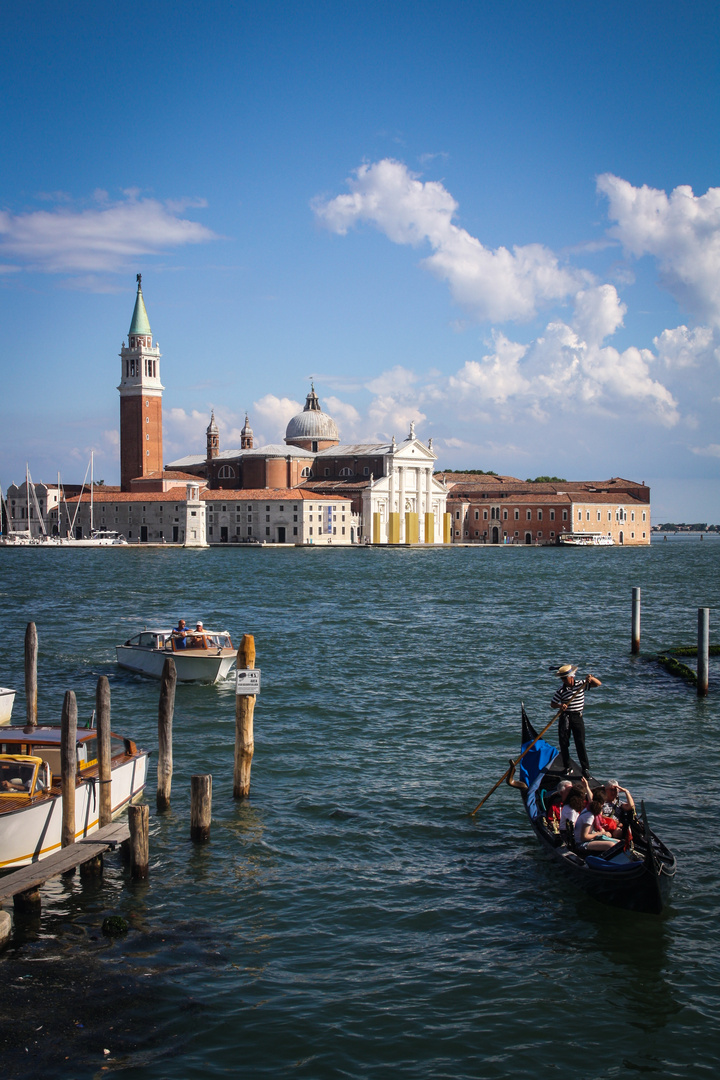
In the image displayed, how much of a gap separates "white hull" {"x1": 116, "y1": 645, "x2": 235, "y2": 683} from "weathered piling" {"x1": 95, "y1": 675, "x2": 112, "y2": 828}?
7207mm

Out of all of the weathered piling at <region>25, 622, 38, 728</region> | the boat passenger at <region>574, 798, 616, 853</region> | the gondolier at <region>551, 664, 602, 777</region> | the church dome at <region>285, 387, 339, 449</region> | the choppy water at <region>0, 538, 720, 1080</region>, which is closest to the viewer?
the choppy water at <region>0, 538, 720, 1080</region>

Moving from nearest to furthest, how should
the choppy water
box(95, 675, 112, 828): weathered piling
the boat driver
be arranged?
the choppy water, box(95, 675, 112, 828): weathered piling, the boat driver

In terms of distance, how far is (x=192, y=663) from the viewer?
15719 millimetres

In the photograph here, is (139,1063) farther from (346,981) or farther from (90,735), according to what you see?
(90,735)

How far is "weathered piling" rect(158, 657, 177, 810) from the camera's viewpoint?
29.3 ft

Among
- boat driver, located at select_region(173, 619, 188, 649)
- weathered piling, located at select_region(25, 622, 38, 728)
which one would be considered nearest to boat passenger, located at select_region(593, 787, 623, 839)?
weathered piling, located at select_region(25, 622, 38, 728)

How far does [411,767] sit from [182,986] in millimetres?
5028

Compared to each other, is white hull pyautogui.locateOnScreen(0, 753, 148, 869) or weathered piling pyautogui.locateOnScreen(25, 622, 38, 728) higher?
weathered piling pyautogui.locateOnScreen(25, 622, 38, 728)

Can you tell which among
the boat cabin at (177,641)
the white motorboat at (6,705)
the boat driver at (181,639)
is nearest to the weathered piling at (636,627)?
the boat cabin at (177,641)

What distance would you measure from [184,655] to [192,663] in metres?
0.17

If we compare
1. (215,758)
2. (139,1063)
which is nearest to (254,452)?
(215,758)

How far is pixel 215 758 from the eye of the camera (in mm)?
11133

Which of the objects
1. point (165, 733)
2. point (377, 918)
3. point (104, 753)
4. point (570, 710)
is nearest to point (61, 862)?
point (104, 753)

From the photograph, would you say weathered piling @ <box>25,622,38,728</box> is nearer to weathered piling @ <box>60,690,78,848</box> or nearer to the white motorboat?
the white motorboat
